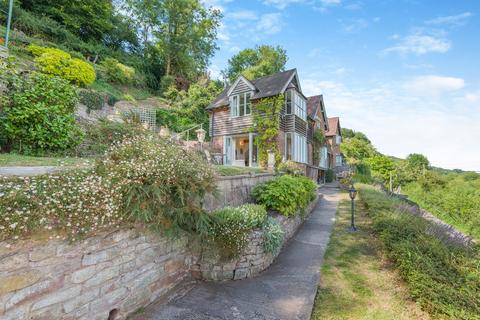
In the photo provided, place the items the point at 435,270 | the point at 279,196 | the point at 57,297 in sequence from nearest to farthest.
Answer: the point at 57,297, the point at 435,270, the point at 279,196

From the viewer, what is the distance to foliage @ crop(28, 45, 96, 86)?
12.9 m

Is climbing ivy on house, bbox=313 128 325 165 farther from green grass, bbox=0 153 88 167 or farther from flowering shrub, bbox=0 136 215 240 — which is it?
green grass, bbox=0 153 88 167

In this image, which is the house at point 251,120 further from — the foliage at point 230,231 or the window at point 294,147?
the foliage at point 230,231

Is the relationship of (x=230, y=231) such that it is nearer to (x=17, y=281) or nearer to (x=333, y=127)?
(x=17, y=281)

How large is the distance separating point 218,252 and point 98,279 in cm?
222

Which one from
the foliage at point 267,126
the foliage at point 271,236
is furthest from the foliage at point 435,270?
the foliage at point 267,126

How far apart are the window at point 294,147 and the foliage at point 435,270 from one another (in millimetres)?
10227

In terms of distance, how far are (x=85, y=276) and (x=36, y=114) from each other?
489 centimetres

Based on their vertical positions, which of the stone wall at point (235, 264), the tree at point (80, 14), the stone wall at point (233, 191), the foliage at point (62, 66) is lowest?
the stone wall at point (235, 264)

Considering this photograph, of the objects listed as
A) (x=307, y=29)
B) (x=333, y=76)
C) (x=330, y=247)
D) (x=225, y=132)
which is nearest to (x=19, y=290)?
(x=330, y=247)

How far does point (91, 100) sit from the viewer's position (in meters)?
14.7

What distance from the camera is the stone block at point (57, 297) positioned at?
2492mm

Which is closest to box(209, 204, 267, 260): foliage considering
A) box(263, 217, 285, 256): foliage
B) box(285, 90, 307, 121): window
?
box(263, 217, 285, 256): foliage

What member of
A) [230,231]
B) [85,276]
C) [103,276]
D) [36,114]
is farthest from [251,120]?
[85,276]
